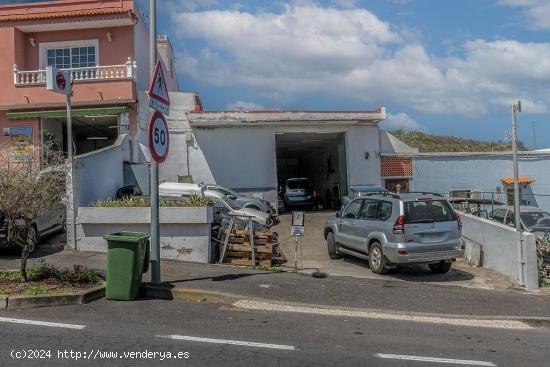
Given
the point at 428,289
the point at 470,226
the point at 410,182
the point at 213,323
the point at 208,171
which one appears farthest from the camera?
the point at 410,182

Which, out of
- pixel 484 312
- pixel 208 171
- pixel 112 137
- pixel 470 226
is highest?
pixel 112 137

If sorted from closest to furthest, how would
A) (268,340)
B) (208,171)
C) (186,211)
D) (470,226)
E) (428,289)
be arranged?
1. (268,340)
2. (428,289)
3. (186,211)
4. (470,226)
5. (208,171)

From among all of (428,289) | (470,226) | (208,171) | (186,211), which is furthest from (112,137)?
(428,289)

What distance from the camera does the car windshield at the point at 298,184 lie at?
2739 centimetres

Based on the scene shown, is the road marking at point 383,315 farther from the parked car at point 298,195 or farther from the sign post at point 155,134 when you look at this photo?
the parked car at point 298,195

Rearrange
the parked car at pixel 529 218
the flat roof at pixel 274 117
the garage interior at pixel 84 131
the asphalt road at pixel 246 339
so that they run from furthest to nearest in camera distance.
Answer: the flat roof at pixel 274 117, the garage interior at pixel 84 131, the parked car at pixel 529 218, the asphalt road at pixel 246 339

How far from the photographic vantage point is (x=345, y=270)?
42.0 ft

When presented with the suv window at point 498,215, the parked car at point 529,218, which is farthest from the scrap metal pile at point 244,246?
the suv window at point 498,215

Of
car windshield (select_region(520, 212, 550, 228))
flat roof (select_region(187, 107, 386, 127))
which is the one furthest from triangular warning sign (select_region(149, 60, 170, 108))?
flat roof (select_region(187, 107, 386, 127))

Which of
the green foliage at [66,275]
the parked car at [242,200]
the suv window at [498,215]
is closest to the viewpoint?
the green foliage at [66,275]

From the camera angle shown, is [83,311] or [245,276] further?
[245,276]

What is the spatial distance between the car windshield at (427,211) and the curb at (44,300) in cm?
679

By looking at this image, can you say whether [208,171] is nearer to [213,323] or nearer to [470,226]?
[470,226]

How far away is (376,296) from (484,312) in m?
1.78
